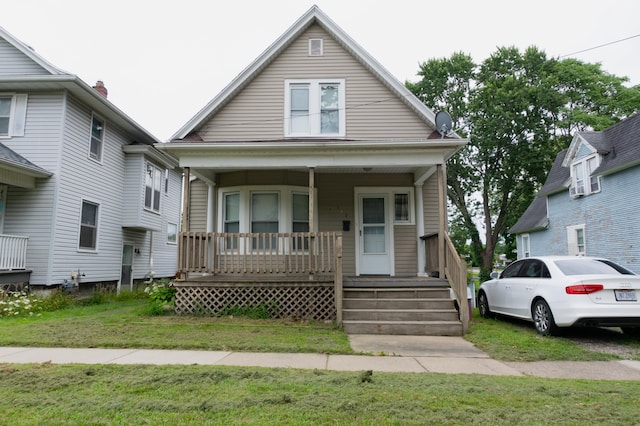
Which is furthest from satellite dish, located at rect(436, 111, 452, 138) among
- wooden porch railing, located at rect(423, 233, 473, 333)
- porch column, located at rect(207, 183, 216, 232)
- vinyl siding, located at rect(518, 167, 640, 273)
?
vinyl siding, located at rect(518, 167, 640, 273)

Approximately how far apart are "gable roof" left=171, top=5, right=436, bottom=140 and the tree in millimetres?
15968

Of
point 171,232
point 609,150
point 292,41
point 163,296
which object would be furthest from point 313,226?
point 609,150

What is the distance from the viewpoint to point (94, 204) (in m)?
12.7

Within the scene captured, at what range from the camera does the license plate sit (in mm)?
5926

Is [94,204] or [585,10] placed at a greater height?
[585,10]

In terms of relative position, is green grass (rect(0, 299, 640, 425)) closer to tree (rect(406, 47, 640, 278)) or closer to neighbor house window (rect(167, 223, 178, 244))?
neighbor house window (rect(167, 223, 178, 244))

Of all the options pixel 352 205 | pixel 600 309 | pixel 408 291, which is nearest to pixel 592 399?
pixel 600 309

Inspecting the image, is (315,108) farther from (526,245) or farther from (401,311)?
(526,245)

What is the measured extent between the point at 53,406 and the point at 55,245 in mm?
9130

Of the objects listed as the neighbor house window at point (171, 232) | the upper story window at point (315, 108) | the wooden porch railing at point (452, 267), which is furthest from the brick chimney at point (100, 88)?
the wooden porch railing at point (452, 267)

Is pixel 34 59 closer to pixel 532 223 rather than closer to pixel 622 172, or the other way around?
pixel 622 172

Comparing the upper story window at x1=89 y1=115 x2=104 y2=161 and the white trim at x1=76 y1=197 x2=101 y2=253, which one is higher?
the upper story window at x1=89 y1=115 x2=104 y2=161

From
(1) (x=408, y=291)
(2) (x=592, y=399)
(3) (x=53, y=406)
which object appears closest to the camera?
(3) (x=53, y=406)

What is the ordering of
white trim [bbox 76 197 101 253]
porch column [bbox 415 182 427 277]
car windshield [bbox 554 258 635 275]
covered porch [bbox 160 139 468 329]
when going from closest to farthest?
car windshield [bbox 554 258 635 275] → covered porch [bbox 160 139 468 329] → porch column [bbox 415 182 427 277] → white trim [bbox 76 197 101 253]
